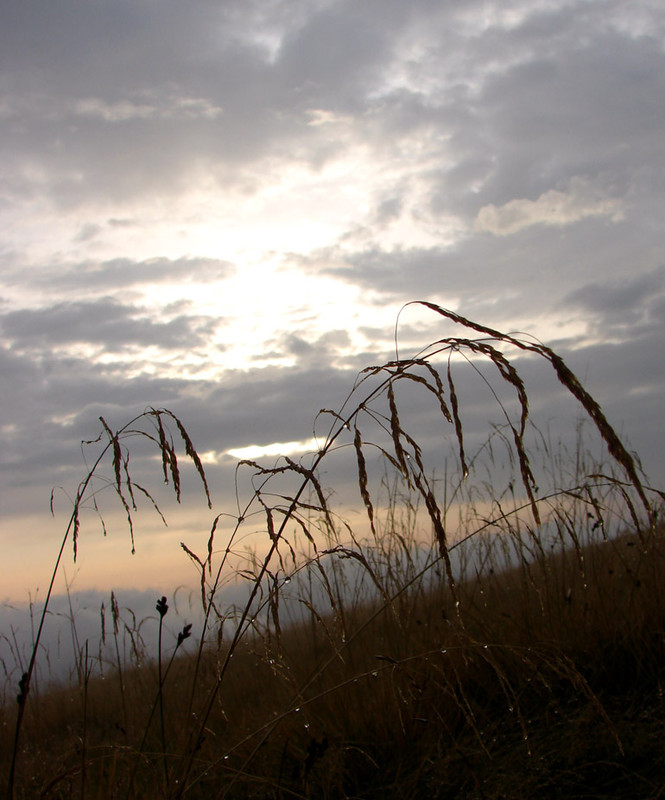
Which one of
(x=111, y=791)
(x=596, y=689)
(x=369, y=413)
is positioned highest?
(x=369, y=413)

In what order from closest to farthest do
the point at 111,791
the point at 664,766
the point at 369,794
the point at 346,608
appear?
the point at 111,791
the point at 664,766
the point at 369,794
the point at 346,608

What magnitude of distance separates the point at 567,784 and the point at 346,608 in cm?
208

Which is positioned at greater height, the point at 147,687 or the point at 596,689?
the point at 596,689

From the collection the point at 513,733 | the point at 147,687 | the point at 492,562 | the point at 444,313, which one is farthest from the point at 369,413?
the point at 147,687

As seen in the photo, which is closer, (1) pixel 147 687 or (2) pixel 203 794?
(2) pixel 203 794

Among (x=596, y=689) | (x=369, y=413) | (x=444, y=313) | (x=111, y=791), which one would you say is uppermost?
(x=444, y=313)

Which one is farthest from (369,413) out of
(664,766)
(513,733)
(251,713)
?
(251,713)

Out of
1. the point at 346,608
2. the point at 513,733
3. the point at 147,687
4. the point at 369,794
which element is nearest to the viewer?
the point at 369,794

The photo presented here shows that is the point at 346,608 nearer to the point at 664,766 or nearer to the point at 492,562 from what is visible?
the point at 492,562

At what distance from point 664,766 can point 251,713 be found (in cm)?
207

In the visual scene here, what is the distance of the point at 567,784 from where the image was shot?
6.09 ft

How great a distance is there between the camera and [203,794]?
92.0 inches

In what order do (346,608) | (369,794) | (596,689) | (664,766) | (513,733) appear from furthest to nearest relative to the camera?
1. (346,608)
2. (596,689)
3. (513,733)
4. (369,794)
5. (664,766)

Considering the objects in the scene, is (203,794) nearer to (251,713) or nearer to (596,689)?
(251,713)
